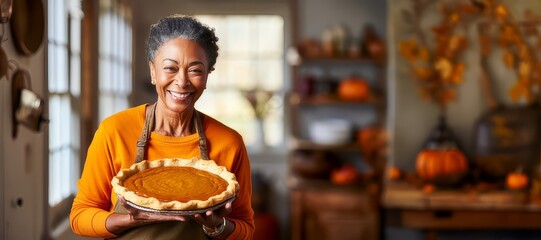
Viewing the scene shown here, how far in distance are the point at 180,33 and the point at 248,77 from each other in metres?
4.95

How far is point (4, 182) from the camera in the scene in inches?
95.9

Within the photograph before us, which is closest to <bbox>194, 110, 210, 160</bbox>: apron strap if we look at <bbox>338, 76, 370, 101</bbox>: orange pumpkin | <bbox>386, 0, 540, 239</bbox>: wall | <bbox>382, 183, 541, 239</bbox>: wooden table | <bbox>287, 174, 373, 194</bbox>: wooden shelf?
<bbox>382, 183, 541, 239</bbox>: wooden table

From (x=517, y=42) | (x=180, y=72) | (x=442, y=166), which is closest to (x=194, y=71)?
(x=180, y=72)

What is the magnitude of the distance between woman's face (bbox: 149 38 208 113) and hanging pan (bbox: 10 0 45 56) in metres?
1.41

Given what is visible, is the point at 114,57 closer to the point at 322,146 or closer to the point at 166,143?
the point at 322,146

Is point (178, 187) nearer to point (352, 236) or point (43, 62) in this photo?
point (43, 62)

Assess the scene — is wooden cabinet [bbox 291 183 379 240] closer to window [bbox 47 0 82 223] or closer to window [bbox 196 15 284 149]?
window [bbox 196 15 284 149]

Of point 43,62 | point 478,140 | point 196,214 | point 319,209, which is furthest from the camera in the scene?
point 319,209

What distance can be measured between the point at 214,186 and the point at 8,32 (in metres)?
1.47

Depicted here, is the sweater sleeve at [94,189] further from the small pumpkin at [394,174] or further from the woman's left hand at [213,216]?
the small pumpkin at [394,174]

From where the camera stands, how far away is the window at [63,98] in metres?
3.13

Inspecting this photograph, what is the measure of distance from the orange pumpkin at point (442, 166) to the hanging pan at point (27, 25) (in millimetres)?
2857

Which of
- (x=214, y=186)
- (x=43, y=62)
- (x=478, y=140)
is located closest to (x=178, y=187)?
(x=214, y=186)

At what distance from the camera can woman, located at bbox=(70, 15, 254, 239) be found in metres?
1.22
